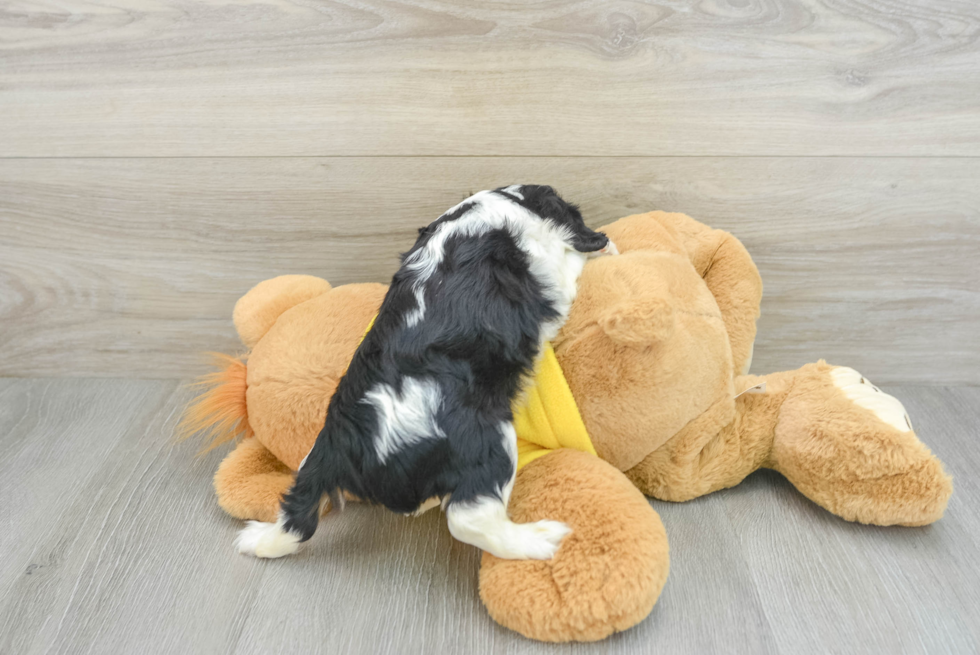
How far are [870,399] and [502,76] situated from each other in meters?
0.74

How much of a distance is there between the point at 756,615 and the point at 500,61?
87cm

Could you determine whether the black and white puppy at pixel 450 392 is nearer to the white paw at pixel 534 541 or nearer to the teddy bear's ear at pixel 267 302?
the white paw at pixel 534 541

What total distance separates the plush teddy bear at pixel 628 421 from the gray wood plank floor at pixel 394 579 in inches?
2.0

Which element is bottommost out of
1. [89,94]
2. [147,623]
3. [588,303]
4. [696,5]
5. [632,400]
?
[147,623]

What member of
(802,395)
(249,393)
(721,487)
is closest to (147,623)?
(249,393)

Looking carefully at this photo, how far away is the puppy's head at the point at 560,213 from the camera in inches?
34.7

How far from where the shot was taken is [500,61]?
1048mm

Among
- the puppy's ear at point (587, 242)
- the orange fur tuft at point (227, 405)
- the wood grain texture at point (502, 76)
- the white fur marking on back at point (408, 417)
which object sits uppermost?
the wood grain texture at point (502, 76)

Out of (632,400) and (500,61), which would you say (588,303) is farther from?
(500,61)

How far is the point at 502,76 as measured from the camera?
106 cm

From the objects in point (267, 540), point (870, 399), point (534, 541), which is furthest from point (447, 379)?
point (870, 399)

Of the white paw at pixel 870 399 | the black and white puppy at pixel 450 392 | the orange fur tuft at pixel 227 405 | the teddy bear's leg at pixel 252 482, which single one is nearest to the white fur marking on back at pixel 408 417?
the black and white puppy at pixel 450 392

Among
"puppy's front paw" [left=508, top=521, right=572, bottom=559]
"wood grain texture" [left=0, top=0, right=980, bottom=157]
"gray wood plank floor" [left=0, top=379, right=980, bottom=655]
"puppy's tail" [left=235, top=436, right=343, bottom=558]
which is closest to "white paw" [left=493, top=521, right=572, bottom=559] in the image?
"puppy's front paw" [left=508, top=521, right=572, bottom=559]

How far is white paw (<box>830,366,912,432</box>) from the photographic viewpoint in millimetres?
906
